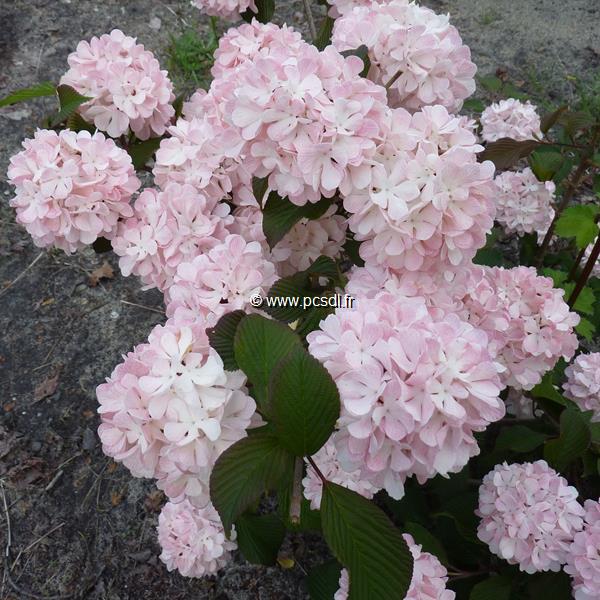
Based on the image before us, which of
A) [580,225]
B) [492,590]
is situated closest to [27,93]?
[580,225]

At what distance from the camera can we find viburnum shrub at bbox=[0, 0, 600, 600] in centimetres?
70

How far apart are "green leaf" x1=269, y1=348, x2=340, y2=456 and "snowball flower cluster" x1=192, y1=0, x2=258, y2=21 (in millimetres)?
1154

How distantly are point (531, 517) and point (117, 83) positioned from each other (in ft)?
3.73

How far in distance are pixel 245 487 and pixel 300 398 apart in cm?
13

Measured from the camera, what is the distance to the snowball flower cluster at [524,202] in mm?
1867

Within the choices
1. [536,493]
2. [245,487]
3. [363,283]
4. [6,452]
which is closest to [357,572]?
[245,487]

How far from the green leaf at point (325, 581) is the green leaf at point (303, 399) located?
73cm

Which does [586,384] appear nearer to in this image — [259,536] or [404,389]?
[259,536]

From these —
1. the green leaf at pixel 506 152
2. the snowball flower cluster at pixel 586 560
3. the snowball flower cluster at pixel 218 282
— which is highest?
the green leaf at pixel 506 152

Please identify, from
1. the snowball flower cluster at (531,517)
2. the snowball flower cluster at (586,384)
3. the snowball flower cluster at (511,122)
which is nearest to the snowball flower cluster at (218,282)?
the snowball flower cluster at (531,517)

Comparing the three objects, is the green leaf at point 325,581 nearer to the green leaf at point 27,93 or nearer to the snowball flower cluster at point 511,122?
the green leaf at point 27,93

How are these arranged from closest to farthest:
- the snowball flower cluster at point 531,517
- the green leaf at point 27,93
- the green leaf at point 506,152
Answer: the snowball flower cluster at point 531,517, the green leaf at point 506,152, the green leaf at point 27,93

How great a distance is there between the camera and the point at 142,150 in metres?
1.33

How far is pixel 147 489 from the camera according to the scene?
1866 mm
